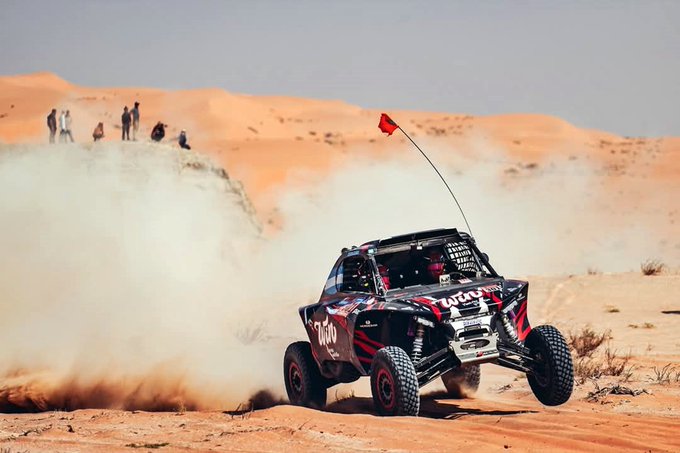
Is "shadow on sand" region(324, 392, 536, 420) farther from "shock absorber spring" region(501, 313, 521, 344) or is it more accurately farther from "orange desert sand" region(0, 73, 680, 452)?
"shock absorber spring" region(501, 313, 521, 344)

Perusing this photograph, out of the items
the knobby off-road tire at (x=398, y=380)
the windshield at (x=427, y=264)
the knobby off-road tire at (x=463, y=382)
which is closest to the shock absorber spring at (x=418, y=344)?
the knobby off-road tire at (x=398, y=380)

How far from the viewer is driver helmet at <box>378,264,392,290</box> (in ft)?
37.0

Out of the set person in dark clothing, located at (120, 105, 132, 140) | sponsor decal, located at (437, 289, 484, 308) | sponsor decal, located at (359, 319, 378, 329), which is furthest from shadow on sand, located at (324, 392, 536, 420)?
person in dark clothing, located at (120, 105, 132, 140)

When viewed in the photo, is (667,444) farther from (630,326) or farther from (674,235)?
(674,235)

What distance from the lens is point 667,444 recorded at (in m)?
8.47

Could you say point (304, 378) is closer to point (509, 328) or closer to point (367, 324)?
point (367, 324)

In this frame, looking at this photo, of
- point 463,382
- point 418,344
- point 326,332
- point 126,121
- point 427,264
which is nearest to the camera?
point 418,344

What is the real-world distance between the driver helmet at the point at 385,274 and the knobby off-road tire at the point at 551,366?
1610 mm

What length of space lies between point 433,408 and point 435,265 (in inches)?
58.6

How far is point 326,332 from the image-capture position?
36.7 feet

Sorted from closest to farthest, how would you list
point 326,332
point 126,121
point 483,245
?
point 326,332 → point 126,121 → point 483,245

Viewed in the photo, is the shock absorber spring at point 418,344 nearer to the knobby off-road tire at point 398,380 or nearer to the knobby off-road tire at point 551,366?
the knobby off-road tire at point 398,380

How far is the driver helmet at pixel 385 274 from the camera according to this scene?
1127 centimetres

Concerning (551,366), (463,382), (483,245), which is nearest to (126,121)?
(483,245)
